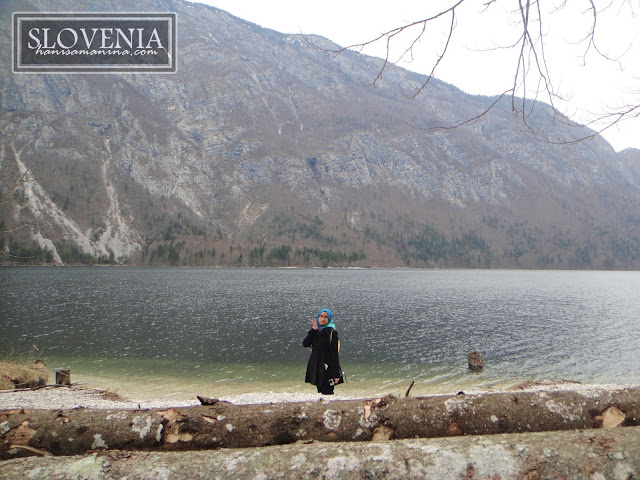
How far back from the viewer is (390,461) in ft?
9.67

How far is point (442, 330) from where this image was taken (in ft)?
118

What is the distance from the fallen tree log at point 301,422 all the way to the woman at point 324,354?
4847 mm

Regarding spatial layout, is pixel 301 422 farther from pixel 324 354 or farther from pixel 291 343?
pixel 291 343

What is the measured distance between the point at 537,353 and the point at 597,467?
2996 cm

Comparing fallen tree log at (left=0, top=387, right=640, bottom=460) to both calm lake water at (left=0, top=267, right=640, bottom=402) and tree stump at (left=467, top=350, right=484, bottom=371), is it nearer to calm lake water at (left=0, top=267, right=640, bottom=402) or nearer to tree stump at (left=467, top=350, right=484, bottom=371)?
calm lake water at (left=0, top=267, right=640, bottom=402)

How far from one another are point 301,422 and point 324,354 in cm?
521

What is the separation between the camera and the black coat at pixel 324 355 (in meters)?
8.80

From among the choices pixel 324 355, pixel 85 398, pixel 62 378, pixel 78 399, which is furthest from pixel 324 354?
pixel 62 378

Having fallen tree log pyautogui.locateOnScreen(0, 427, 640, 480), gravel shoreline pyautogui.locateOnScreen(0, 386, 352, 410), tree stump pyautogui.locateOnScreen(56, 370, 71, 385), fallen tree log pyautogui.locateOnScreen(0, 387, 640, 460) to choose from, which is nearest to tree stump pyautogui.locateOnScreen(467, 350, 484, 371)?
gravel shoreline pyautogui.locateOnScreen(0, 386, 352, 410)

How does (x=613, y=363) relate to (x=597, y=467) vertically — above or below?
below

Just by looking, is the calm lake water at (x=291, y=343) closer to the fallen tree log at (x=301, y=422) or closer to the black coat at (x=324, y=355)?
the black coat at (x=324, y=355)

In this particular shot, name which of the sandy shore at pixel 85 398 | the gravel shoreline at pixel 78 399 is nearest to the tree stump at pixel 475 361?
the sandy shore at pixel 85 398

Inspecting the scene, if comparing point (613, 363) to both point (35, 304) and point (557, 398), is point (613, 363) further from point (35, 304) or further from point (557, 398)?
point (35, 304)

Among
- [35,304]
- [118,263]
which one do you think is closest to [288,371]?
[35,304]
